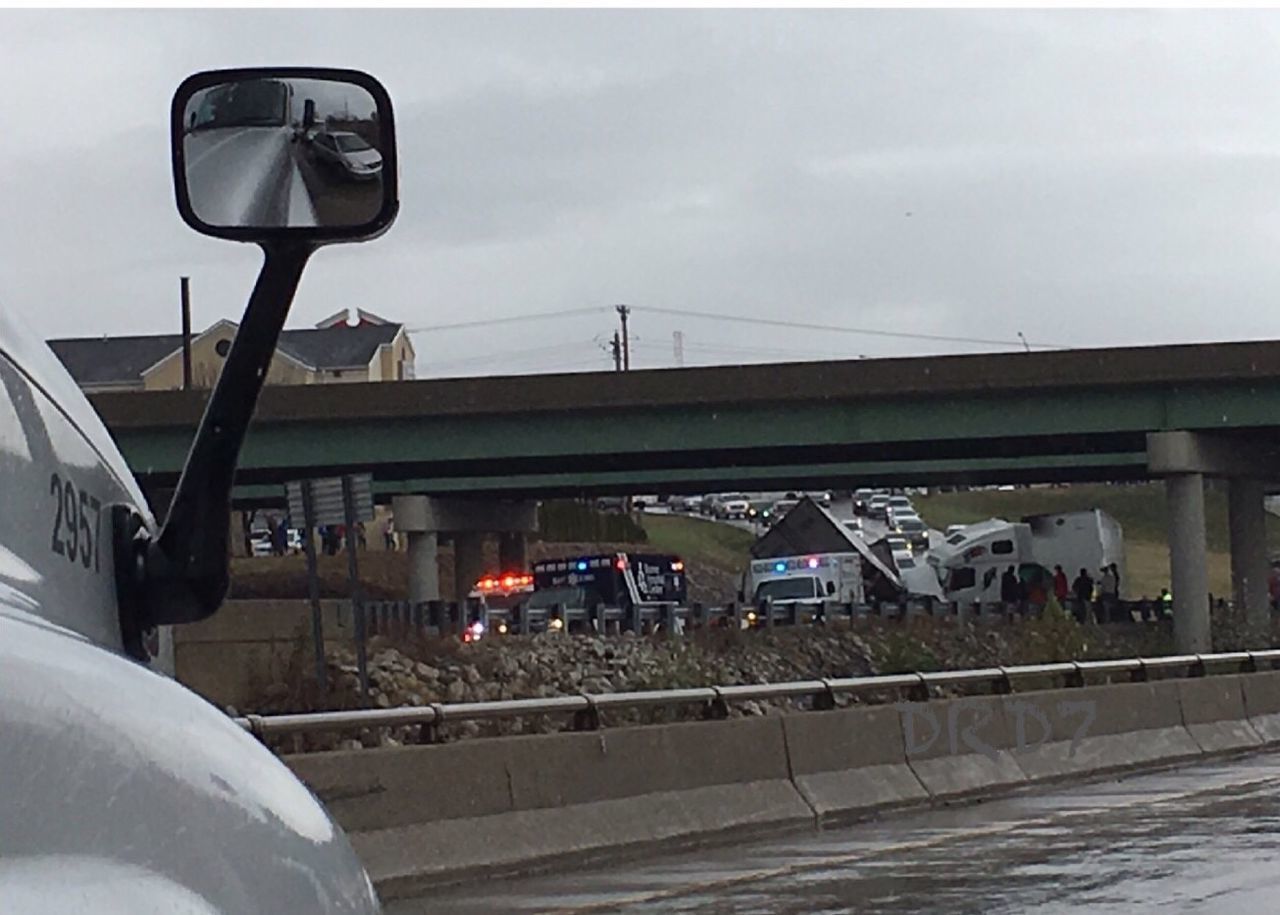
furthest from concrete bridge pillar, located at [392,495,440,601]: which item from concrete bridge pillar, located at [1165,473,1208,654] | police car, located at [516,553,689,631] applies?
concrete bridge pillar, located at [1165,473,1208,654]

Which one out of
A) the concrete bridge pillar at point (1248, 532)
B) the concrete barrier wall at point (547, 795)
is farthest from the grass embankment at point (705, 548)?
the concrete barrier wall at point (547, 795)

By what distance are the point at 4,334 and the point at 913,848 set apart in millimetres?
13072

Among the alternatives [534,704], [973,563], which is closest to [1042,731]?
[534,704]

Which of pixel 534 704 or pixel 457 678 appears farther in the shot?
pixel 457 678

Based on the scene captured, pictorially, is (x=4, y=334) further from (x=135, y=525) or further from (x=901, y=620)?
(x=901, y=620)

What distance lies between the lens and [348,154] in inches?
131

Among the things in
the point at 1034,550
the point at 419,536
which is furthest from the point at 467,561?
the point at 1034,550

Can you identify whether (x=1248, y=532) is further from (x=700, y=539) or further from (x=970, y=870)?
(x=700, y=539)

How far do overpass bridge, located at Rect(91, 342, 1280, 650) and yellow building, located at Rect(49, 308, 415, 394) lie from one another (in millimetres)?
30752

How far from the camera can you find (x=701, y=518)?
144m

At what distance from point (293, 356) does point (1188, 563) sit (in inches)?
2552

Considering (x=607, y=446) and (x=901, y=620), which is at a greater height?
(x=607, y=446)

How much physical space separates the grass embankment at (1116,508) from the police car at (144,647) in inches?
5439

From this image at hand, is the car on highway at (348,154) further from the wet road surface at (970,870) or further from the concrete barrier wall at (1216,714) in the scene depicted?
the concrete barrier wall at (1216,714)
